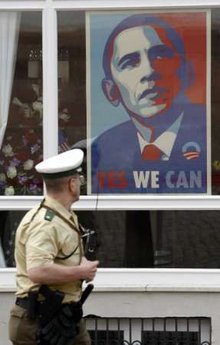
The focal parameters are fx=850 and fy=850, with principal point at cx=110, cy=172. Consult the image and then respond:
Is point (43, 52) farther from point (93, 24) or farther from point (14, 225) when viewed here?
point (14, 225)

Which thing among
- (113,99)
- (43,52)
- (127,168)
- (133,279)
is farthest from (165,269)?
(43,52)

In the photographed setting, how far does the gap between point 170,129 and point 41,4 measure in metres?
1.42

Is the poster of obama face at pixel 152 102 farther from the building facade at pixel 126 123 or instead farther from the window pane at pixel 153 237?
the window pane at pixel 153 237

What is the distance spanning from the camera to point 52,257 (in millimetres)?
4453

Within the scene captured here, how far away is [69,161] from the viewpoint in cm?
472

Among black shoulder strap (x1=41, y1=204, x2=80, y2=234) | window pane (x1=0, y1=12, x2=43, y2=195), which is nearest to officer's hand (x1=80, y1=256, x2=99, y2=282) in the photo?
black shoulder strap (x1=41, y1=204, x2=80, y2=234)

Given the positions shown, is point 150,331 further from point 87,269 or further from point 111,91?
point 87,269

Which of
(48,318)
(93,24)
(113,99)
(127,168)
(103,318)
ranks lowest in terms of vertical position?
(103,318)

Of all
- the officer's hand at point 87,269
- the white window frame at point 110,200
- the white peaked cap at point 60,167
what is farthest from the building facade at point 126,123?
the officer's hand at point 87,269

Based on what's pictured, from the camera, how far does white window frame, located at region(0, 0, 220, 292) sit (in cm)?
658

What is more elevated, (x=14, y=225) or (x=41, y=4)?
(x=41, y=4)

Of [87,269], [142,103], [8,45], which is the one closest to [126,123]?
[142,103]

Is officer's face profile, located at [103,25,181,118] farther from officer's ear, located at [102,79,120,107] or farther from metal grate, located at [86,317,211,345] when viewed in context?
metal grate, located at [86,317,211,345]

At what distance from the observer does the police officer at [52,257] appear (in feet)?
14.6
